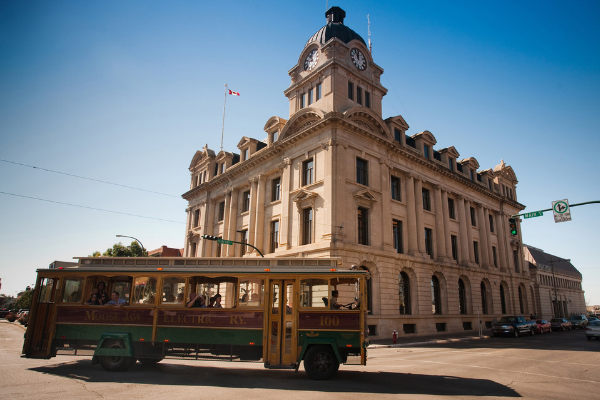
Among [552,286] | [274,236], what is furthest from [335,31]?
[552,286]

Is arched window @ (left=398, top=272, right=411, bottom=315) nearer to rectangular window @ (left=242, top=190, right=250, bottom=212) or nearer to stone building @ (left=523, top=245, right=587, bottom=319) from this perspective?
rectangular window @ (left=242, top=190, right=250, bottom=212)

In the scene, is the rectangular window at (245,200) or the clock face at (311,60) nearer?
the clock face at (311,60)

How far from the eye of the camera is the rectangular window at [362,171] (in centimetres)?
2940

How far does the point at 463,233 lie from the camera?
38.6 meters

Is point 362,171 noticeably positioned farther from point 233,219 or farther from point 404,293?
point 233,219

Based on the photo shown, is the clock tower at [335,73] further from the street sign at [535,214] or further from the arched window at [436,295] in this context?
the arched window at [436,295]

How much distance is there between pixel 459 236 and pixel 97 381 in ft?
119

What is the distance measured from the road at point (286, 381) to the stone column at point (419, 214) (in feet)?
61.3

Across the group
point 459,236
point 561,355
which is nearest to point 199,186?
point 459,236

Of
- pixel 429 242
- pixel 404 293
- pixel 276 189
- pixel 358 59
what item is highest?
pixel 358 59

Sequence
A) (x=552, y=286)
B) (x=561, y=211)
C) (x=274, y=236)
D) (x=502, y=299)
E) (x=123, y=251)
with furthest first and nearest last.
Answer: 1. (x=552, y=286)
2. (x=123, y=251)
3. (x=502, y=299)
4. (x=274, y=236)
5. (x=561, y=211)

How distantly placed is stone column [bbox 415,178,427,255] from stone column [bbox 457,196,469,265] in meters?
7.44

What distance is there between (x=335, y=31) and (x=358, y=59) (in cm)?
324

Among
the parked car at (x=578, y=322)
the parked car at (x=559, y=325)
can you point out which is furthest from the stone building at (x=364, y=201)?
the parked car at (x=578, y=322)
